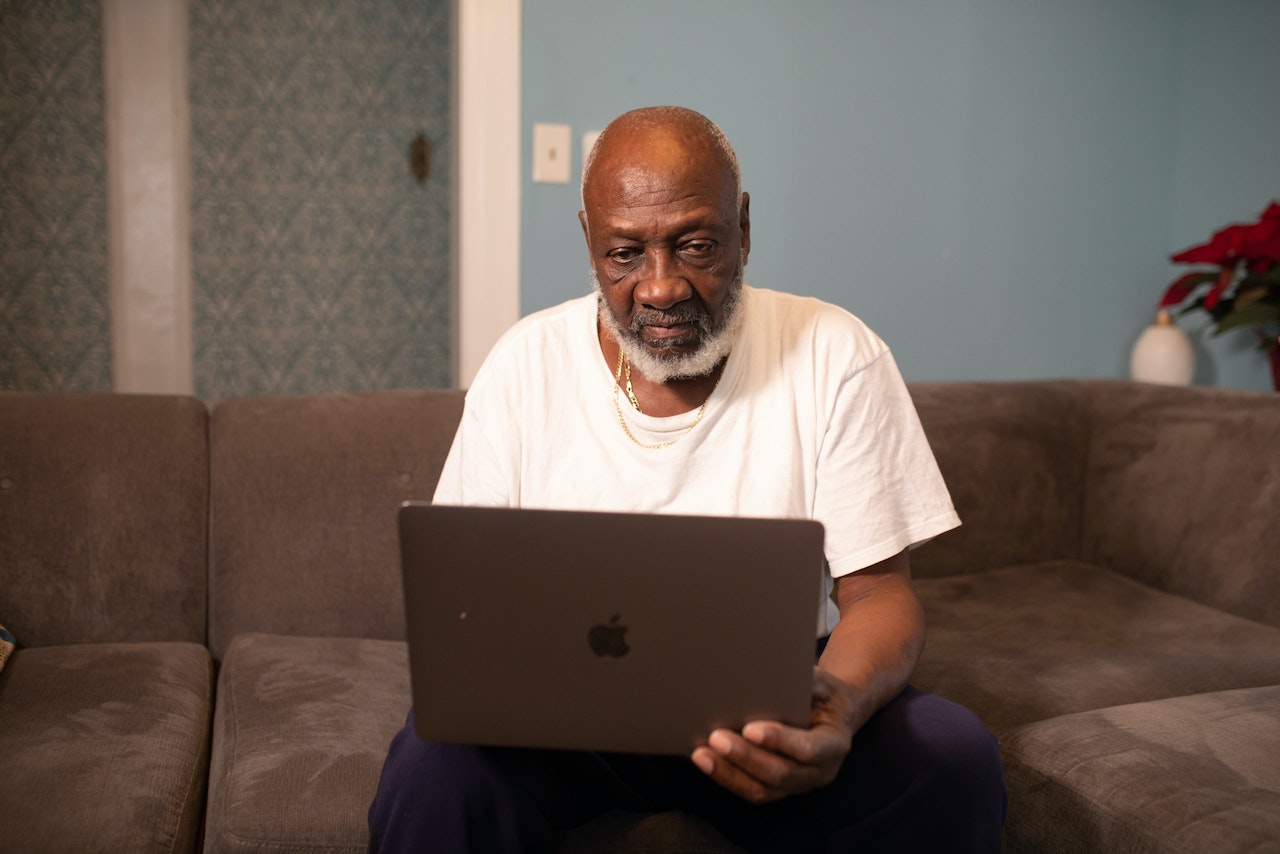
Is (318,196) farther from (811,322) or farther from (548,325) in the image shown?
(811,322)

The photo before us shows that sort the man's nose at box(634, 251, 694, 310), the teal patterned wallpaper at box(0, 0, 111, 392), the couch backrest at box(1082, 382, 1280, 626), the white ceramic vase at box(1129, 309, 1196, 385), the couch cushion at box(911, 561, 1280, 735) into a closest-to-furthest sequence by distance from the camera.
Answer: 1. the man's nose at box(634, 251, 694, 310)
2. the couch cushion at box(911, 561, 1280, 735)
3. the couch backrest at box(1082, 382, 1280, 626)
4. the white ceramic vase at box(1129, 309, 1196, 385)
5. the teal patterned wallpaper at box(0, 0, 111, 392)

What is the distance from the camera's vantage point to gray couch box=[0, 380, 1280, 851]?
118cm

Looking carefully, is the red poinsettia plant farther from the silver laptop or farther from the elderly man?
the silver laptop

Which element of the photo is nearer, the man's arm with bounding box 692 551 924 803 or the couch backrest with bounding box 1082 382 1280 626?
the man's arm with bounding box 692 551 924 803

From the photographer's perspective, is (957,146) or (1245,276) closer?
(1245,276)

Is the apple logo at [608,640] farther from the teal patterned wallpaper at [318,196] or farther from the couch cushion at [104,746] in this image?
the teal patterned wallpaper at [318,196]

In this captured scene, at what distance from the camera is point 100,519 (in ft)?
5.34

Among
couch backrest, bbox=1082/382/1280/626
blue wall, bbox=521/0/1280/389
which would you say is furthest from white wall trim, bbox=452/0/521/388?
couch backrest, bbox=1082/382/1280/626

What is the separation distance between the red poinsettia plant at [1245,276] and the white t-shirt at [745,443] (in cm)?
129

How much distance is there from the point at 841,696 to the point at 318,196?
8.85ft

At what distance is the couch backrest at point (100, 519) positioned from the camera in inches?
62.9

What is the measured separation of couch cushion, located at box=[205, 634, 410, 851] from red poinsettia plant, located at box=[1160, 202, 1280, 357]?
1811 mm

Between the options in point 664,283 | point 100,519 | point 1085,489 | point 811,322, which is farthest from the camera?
point 1085,489

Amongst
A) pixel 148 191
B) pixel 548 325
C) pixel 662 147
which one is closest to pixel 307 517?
pixel 548 325
